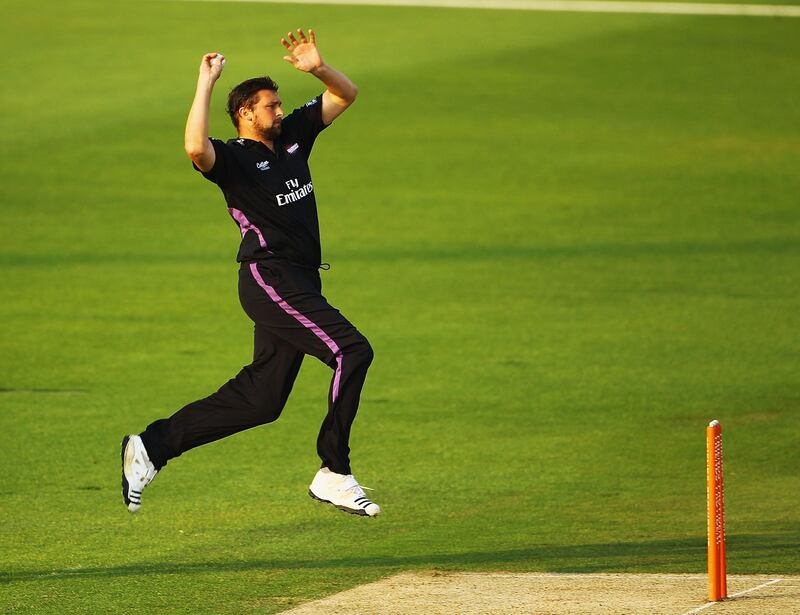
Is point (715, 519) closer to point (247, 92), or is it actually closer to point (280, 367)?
point (280, 367)

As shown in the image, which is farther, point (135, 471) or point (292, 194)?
point (135, 471)

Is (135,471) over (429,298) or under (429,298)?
under

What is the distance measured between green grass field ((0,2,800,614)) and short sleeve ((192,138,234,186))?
2.23 meters

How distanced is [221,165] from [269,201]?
0.34 meters

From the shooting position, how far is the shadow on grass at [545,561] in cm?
977

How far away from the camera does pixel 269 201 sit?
900 centimetres

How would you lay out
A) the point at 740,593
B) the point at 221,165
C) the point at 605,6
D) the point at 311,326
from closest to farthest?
the point at 740,593
the point at 221,165
the point at 311,326
the point at 605,6

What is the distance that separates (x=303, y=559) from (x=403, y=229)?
12.4 metres

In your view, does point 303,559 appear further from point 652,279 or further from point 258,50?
point 258,50

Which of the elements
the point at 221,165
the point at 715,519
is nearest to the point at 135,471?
the point at 221,165

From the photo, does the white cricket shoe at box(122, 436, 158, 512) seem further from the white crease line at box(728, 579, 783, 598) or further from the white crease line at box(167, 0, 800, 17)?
the white crease line at box(167, 0, 800, 17)

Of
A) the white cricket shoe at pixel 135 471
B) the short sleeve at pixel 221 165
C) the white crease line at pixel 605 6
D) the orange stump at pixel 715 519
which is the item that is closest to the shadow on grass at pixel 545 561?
the white cricket shoe at pixel 135 471

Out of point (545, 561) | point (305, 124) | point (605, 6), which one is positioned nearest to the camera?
point (305, 124)

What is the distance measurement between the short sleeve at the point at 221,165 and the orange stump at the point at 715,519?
2.79m
